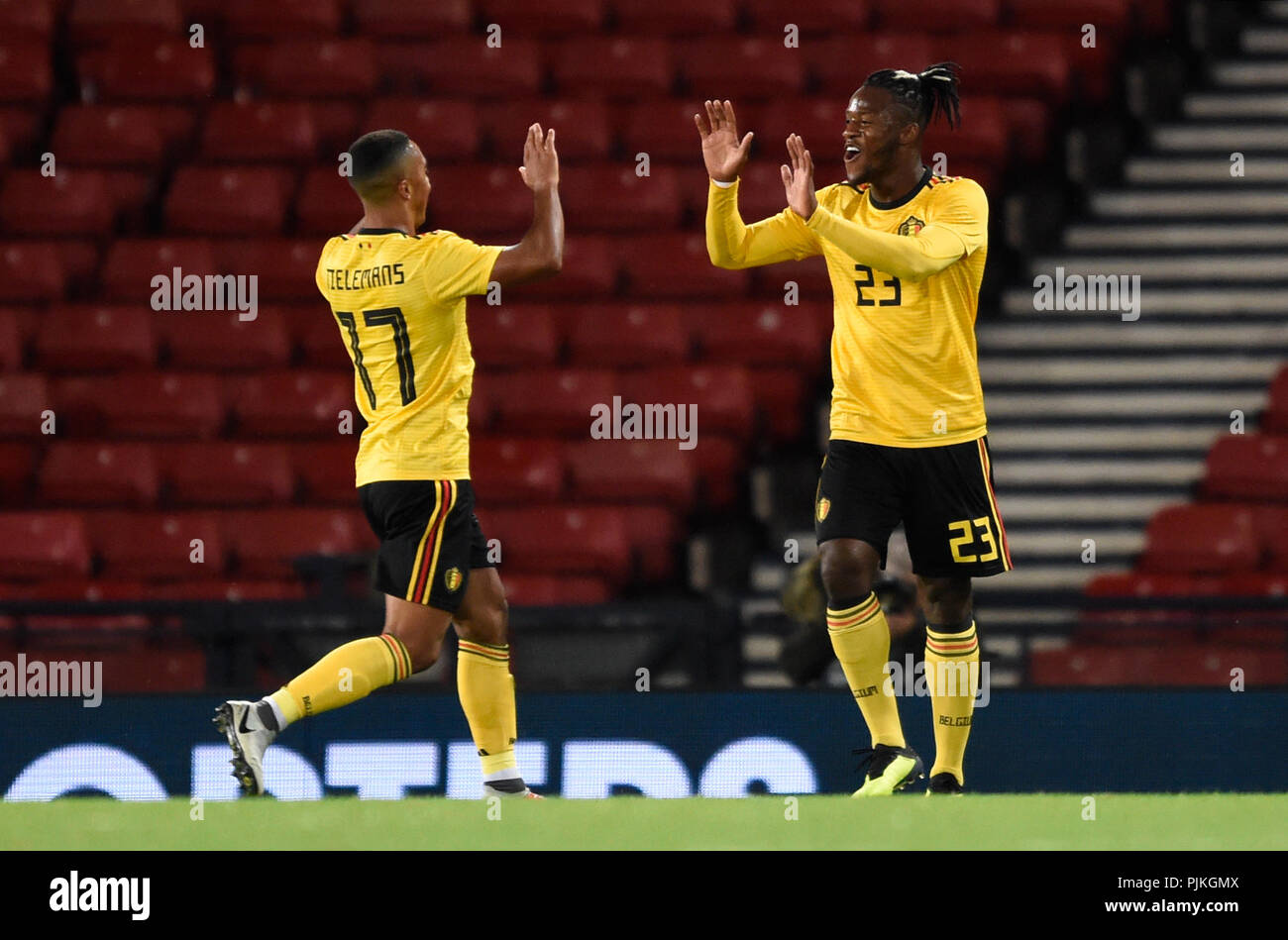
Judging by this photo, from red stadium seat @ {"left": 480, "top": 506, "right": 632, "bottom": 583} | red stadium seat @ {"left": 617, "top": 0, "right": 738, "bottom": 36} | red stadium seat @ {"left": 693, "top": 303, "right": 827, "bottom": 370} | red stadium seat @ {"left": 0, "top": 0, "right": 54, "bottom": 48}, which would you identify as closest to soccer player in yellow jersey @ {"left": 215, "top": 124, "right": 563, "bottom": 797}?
red stadium seat @ {"left": 480, "top": 506, "right": 632, "bottom": 583}

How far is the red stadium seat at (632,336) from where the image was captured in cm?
1036

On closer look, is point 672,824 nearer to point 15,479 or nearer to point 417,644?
point 417,644

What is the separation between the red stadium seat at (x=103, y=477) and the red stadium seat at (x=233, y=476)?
13 cm

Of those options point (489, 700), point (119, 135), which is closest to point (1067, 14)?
point (119, 135)

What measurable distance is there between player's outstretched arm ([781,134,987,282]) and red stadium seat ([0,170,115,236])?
673 centimetres

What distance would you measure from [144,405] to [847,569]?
5.47 meters

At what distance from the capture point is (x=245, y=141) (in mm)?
11695

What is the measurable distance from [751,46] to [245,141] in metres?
2.86

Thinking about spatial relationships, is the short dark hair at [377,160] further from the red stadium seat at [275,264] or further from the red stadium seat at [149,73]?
the red stadium seat at [149,73]

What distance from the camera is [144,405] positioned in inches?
408

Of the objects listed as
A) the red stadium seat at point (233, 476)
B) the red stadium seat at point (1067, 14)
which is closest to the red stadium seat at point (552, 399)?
the red stadium seat at point (233, 476)

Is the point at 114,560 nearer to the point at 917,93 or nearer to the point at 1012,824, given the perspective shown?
the point at 917,93

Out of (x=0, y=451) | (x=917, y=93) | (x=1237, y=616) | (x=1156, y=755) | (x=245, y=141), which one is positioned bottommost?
(x=1156, y=755)
